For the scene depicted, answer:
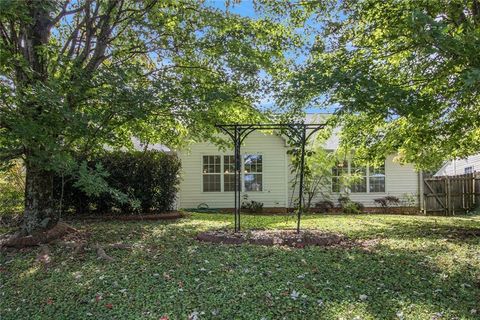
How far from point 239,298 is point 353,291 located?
4.59 feet

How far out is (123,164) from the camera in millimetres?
11648

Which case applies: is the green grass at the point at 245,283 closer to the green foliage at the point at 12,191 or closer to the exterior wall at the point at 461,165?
the green foliage at the point at 12,191

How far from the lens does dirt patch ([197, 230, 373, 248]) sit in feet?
22.8

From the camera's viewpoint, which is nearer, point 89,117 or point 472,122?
point 89,117

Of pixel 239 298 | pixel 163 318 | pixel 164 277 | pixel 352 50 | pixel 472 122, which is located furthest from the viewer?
pixel 472 122

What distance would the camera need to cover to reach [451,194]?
16.2 metres

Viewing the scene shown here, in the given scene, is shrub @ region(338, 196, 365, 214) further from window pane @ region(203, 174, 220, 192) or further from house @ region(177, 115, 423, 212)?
window pane @ region(203, 174, 220, 192)

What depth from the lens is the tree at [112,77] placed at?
18.4 feet

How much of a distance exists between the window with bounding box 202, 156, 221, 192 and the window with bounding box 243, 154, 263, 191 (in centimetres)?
116

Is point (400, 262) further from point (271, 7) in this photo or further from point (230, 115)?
point (271, 7)

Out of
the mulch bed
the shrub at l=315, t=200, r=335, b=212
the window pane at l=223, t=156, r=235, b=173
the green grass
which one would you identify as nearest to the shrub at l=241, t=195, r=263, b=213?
the window pane at l=223, t=156, r=235, b=173

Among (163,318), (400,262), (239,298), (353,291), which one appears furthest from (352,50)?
(163,318)

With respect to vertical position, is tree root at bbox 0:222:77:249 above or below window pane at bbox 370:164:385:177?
below

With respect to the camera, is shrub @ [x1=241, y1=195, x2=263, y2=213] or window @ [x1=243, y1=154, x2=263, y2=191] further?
window @ [x1=243, y1=154, x2=263, y2=191]
